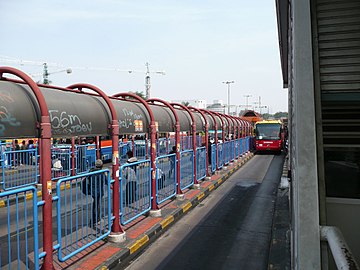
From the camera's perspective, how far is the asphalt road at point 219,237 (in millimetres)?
5285

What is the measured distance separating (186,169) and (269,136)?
661 inches

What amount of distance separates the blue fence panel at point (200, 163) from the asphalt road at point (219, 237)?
107 centimetres

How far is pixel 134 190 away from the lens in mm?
6809

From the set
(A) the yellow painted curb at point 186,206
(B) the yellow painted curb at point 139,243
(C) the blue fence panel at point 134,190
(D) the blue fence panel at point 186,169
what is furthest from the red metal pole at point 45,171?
(D) the blue fence panel at point 186,169

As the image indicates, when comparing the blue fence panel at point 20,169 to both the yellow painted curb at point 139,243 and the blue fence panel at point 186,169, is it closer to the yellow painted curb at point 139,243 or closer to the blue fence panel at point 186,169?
the blue fence panel at point 186,169

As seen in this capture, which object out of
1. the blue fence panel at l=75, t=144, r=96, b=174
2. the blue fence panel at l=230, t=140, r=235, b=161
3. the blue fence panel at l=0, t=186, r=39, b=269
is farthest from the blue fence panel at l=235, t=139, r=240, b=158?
the blue fence panel at l=0, t=186, r=39, b=269

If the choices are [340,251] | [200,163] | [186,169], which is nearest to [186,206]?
[186,169]

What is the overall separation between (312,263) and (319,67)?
203 centimetres

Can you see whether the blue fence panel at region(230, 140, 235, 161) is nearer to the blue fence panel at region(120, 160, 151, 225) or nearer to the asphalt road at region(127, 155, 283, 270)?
the asphalt road at region(127, 155, 283, 270)

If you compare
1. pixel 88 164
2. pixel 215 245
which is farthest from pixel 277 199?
pixel 88 164

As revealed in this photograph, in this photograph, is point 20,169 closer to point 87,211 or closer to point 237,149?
point 87,211

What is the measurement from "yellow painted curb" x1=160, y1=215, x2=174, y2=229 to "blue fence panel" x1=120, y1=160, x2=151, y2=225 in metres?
0.48

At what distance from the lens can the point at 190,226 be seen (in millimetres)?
7180

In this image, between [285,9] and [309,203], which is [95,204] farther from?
[285,9]
